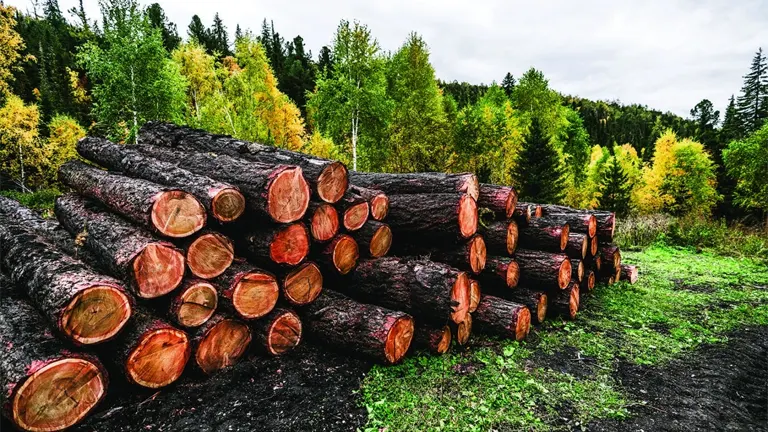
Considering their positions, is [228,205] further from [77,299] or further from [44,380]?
[44,380]

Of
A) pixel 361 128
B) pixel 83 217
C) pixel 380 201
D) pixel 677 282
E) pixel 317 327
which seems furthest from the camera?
pixel 361 128

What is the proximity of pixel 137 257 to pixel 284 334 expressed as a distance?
5.46 feet

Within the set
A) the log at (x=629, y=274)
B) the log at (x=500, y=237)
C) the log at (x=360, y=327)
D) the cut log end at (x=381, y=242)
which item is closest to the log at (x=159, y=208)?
the log at (x=360, y=327)

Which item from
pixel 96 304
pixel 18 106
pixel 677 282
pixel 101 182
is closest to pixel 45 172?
pixel 18 106

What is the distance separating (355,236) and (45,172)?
28.9 metres

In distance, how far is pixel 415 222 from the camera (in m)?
5.19

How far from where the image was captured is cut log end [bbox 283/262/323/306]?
433 cm

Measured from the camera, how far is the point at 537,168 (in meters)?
19.6

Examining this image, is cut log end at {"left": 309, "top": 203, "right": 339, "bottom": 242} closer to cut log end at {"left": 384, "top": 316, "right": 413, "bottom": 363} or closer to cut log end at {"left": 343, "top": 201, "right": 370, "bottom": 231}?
cut log end at {"left": 343, "top": 201, "right": 370, "bottom": 231}

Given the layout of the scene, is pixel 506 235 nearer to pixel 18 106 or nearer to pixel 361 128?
pixel 361 128

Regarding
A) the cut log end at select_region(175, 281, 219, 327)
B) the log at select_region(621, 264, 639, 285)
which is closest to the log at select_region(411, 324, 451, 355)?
the cut log end at select_region(175, 281, 219, 327)

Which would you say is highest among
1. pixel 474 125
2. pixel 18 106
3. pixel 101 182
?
pixel 18 106

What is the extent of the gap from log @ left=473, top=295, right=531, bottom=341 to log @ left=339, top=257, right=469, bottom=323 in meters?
0.50

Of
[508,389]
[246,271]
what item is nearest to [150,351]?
[246,271]
